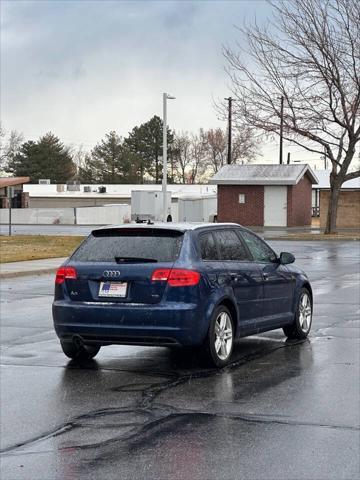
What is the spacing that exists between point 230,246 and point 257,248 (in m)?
0.77

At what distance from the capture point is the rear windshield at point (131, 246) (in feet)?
30.2

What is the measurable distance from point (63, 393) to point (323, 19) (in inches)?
1457

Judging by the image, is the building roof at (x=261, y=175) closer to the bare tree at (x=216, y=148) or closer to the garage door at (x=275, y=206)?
the garage door at (x=275, y=206)

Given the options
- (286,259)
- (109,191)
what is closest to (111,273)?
(286,259)

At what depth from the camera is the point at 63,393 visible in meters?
8.20

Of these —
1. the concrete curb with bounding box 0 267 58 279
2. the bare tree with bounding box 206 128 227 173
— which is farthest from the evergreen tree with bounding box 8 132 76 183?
the concrete curb with bounding box 0 267 58 279

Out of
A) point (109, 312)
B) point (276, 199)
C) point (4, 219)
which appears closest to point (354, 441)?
point (109, 312)

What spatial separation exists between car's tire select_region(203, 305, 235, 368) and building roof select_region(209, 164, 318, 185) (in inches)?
1840

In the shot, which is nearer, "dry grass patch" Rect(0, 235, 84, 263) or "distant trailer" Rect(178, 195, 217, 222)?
"dry grass patch" Rect(0, 235, 84, 263)

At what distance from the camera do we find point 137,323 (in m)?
8.95

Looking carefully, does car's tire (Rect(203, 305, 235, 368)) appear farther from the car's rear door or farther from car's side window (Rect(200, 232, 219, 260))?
the car's rear door

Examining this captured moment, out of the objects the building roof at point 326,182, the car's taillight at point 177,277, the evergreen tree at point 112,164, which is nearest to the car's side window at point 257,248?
the car's taillight at point 177,277

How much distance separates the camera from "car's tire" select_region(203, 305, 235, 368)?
9.09 meters

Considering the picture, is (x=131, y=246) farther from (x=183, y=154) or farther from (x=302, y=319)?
(x=183, y=154)
